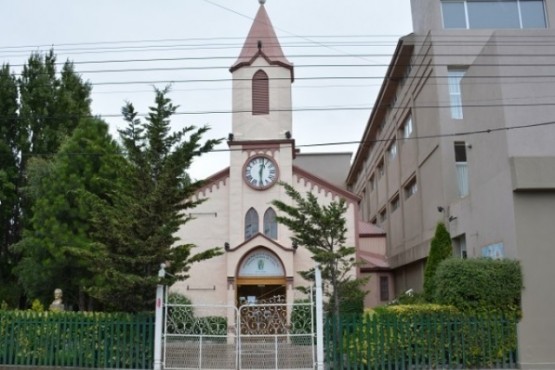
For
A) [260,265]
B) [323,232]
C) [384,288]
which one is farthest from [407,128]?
[323,232]

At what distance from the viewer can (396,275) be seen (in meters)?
32.8

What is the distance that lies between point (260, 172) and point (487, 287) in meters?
14.5

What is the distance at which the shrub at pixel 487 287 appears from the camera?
44.7ft

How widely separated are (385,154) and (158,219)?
25.2 metres

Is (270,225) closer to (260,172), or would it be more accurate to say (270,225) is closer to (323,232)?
(260,172)

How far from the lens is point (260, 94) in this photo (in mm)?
26828

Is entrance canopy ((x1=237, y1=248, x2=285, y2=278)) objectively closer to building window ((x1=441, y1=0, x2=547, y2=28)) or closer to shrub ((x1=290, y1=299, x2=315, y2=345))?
shrub ((x1=290, y1=299, x2=315, y2=345))

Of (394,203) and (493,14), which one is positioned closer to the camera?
(493,14)

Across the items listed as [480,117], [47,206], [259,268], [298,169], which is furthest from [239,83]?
[480,117]

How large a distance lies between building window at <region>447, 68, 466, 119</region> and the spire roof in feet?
25.7

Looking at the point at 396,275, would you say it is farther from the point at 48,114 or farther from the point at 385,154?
the point at 48,114

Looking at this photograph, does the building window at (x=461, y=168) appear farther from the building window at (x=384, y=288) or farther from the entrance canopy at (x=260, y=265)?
the building window at (x=384, y=288)

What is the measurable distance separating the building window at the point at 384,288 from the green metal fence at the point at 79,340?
21.1 m

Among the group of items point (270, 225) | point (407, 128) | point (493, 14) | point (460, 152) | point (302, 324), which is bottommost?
point (302, 324)
